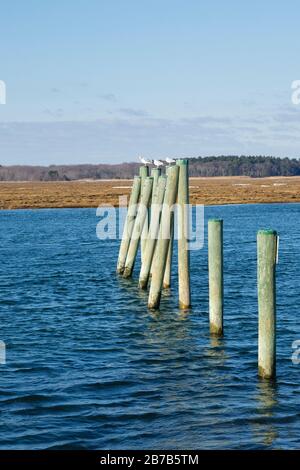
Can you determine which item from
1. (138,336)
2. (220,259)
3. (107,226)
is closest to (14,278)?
(138,336)

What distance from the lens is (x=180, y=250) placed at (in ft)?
70.3

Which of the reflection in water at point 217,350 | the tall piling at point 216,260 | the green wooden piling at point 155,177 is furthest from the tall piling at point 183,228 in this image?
the green wooden piling at point 155,177

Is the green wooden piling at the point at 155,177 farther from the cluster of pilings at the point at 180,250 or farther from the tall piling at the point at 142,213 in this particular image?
the tall piling at the point at 142,213

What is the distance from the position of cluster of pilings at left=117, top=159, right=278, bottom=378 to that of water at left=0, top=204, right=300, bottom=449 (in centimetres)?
59

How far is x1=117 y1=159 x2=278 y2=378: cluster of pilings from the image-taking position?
49.4 feet

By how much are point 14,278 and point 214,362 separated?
15840mm

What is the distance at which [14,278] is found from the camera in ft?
105

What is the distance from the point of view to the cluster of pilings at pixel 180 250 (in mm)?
15055

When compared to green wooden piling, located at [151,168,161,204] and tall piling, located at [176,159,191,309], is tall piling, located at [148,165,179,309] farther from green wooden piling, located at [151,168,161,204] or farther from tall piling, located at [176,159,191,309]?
green wooden piling, located at [151,168,161,204]

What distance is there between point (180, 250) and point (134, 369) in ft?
16.1

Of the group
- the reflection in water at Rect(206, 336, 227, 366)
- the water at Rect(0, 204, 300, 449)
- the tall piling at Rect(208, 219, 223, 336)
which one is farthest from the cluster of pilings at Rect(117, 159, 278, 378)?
the water at Rect(0, 204, 300, 449)

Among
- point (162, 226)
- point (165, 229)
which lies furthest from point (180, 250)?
point (162, 226)
